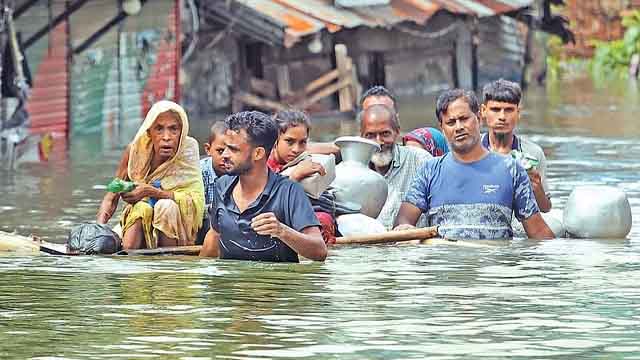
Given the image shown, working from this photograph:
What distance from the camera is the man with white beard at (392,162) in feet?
44.6

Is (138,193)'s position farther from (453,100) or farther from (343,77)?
(343,77)

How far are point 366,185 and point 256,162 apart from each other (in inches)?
92.9

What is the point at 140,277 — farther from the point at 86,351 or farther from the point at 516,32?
the point at 516,32

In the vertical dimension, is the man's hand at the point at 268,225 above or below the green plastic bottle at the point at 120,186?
below

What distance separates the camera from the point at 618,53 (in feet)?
226

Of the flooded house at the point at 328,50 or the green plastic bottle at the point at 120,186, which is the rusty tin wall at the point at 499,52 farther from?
the green plastic bottle at the point at 120,186

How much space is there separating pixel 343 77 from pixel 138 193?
2244 centimetres

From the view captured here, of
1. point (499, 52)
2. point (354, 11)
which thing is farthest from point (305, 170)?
point (499, 52)

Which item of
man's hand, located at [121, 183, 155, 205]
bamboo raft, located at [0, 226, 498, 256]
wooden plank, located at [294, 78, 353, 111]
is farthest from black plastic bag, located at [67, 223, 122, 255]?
wooden plank, located at [294, 78, 353, 111]

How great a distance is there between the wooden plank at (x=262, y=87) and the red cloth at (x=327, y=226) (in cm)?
2099

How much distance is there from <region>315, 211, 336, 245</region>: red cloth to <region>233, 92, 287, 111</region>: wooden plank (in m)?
18.7

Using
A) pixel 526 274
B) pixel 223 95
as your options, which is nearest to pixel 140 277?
pixel 526 274

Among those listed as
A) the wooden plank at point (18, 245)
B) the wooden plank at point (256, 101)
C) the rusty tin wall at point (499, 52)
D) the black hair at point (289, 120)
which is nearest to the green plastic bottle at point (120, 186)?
the wooden plank at point (18, 245)

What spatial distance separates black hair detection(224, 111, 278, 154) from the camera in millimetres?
11125
